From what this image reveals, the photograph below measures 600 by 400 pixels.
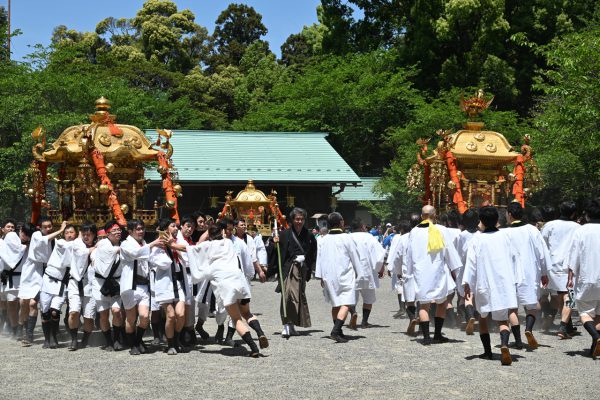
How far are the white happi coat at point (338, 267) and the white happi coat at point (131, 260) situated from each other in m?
2.74

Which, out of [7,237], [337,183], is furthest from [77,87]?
[7,237]

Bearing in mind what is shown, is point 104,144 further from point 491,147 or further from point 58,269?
point 491,147

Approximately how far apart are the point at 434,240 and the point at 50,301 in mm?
5119

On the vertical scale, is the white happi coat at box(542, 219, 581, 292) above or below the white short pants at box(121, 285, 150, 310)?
above

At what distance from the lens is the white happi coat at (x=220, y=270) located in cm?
1009

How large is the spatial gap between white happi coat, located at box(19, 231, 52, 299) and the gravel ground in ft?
2.54

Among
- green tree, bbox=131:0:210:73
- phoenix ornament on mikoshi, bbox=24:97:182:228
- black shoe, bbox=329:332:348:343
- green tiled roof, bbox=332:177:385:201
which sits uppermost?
green tree, bbox=131:0:210:73

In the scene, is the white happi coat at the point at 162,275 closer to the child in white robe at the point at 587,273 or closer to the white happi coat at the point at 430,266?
the white happi coat at the point at 430,266

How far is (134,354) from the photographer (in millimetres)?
Answer: 10445

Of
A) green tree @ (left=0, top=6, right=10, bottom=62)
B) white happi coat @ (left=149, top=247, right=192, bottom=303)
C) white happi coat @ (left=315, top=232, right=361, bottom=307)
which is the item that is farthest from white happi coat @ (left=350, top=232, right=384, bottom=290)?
green tree @ (left=0, top=6, right=10, bottom=62)

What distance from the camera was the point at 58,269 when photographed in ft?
37.2

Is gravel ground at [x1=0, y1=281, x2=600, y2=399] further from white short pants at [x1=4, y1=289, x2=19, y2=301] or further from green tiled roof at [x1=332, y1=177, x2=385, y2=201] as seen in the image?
green tiled roof at [x1=332, y1=177, x2=385, y2=201]

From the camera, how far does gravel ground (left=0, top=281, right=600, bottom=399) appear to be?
7.91 metres

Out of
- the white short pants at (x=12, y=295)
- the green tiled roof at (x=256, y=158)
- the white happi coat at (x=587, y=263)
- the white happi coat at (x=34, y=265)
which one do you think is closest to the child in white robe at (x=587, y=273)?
the white happi coat at (x=587, y=263)
